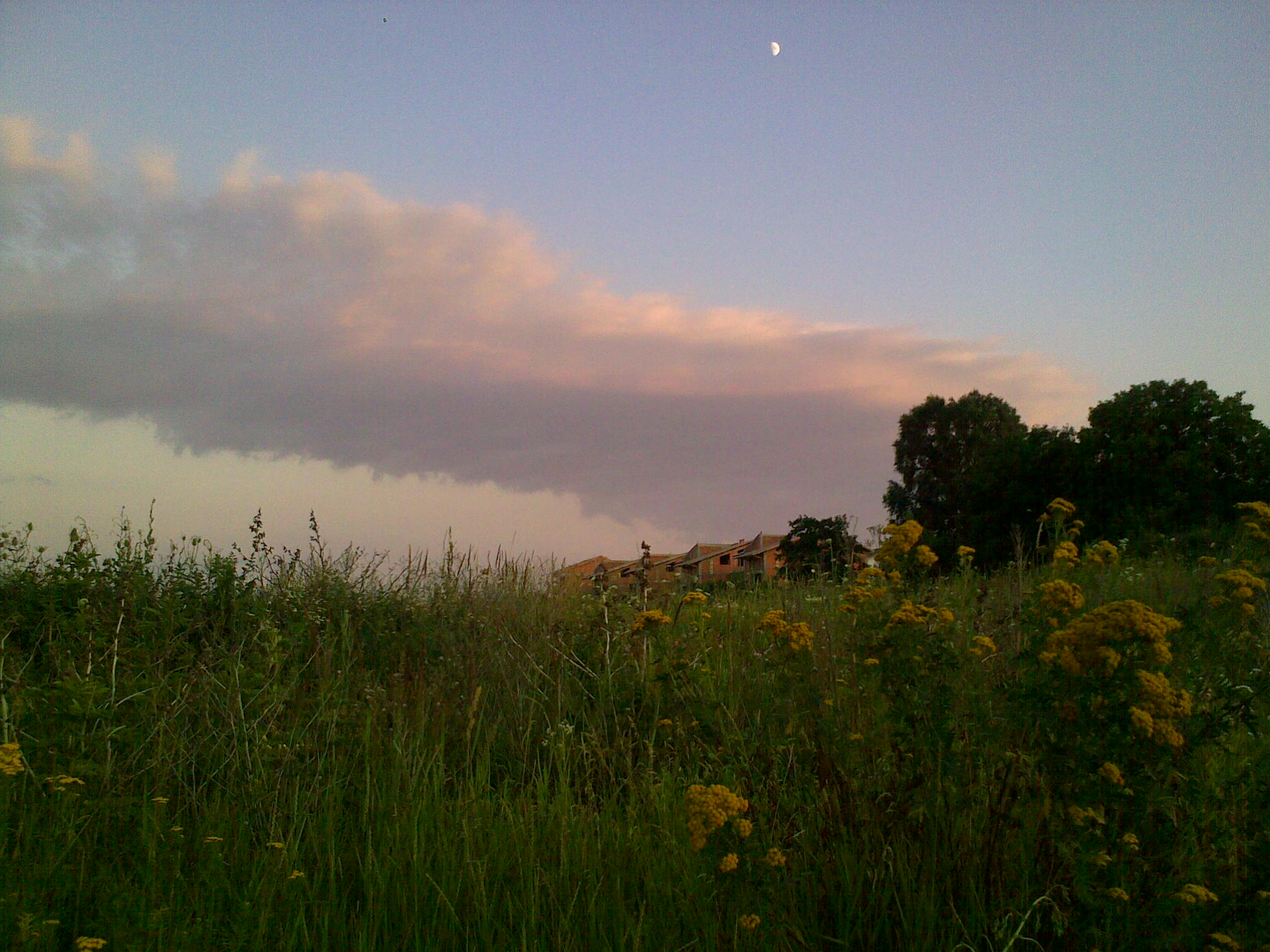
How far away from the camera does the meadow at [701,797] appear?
2400mm

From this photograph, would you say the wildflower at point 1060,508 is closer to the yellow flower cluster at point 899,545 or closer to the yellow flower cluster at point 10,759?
the yellow flower cluster at point 899,545

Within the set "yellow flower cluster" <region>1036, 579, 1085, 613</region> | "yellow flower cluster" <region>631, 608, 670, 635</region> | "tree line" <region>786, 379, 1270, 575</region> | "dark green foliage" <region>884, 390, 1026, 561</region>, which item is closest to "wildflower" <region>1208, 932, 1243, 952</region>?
"yellow flower cluster" <region>1036, 579, 1085, 613</region>

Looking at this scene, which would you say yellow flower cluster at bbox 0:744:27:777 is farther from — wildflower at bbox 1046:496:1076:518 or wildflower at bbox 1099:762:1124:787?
wildflower at bbox 1046:496:1076:518

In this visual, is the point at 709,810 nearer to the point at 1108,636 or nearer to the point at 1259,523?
the point at 1108,636

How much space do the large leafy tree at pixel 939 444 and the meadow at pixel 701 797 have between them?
1187 inches

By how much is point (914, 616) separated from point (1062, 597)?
50 centimetres

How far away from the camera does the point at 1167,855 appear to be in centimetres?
245

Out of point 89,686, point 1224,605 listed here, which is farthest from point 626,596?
point 1224,605

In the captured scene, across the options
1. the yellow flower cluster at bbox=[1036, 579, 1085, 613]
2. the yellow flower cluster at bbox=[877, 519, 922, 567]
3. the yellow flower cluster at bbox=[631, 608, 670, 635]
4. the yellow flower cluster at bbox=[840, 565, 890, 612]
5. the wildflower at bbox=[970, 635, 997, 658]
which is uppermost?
the yellow flower cluster at bbox=[877, 519, 922, 567]

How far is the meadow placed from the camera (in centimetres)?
240

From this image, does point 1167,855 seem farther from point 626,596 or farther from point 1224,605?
point 626,596

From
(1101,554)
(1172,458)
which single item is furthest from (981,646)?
(1172,458)

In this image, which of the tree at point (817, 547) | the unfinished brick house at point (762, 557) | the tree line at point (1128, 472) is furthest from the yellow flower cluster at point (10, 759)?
the tree line at point (1128, 472)

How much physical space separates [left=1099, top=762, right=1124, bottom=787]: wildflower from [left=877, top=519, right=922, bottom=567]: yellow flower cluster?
865 mm
